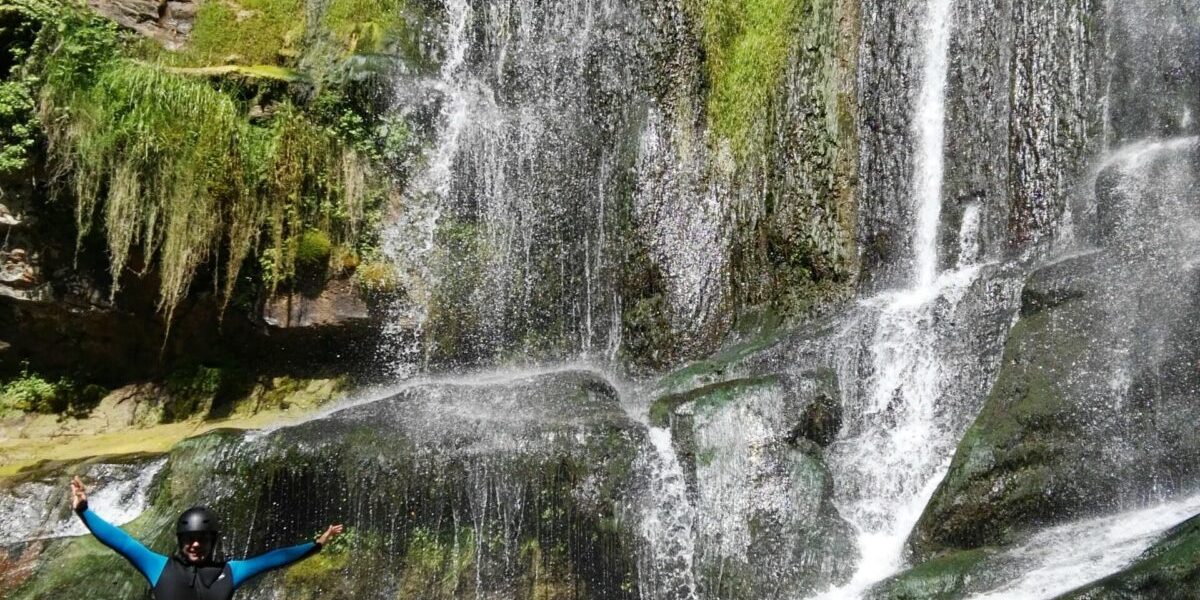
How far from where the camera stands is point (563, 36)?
9.65 meters

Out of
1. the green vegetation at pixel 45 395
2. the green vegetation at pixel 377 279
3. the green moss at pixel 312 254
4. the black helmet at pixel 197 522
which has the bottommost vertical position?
the green vegetation at pixel 45 395

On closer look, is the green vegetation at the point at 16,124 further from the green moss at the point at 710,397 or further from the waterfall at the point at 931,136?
the waterfall at the point at 931,136

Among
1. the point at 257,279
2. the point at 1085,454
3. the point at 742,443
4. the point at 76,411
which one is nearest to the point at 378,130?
the point at 257,279

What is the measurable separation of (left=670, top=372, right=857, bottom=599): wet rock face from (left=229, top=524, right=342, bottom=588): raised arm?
378 centimetres

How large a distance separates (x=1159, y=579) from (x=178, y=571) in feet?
14.3

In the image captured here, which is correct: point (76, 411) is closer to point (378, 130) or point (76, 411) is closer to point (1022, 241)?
point (378, 130)

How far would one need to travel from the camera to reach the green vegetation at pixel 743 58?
9.09 meters

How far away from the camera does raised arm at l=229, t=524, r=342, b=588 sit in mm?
3225

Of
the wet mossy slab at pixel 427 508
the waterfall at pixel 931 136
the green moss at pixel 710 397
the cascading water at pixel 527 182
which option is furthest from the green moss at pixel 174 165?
the waterfall at pixel 931 136

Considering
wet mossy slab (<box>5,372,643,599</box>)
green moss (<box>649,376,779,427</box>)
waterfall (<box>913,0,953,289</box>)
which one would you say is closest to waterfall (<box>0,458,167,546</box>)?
wet mossy slab (<box>5,372,643,599</box>)

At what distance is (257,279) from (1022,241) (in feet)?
20.8

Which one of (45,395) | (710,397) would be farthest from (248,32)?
(710,397)

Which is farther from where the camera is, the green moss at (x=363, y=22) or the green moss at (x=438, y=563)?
the green moss at (x=363, y=22)

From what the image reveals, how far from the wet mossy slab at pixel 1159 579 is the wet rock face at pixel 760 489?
189 centimetres
